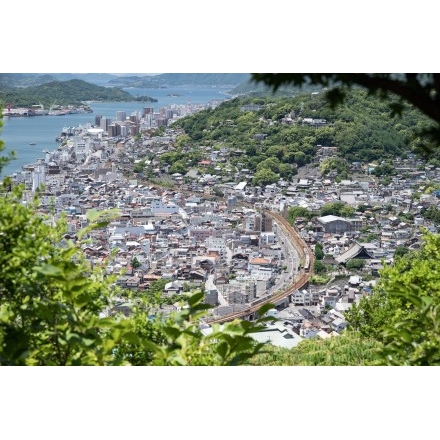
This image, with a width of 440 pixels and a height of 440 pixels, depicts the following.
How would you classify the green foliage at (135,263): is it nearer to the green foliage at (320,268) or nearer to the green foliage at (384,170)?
the green foliage at (320,268)

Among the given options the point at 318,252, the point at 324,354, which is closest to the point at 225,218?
the point at 318,252

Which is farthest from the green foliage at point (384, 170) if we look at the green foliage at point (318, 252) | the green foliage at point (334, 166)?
the green foliage at point (318, 252)

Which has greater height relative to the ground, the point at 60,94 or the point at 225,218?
the point at 60,94

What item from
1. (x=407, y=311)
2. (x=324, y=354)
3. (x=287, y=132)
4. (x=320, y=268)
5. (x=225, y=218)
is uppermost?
(x=287, y=132)

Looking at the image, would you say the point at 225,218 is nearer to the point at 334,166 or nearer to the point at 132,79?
the point at 334,166
